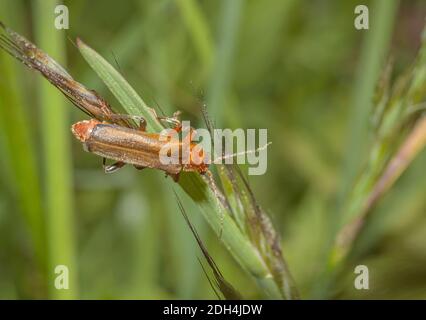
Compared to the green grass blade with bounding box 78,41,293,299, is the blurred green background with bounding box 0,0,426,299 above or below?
above

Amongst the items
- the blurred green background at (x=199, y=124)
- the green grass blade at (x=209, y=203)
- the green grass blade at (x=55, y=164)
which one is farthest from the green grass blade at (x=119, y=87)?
the green grass blade at (x=55, y=164)

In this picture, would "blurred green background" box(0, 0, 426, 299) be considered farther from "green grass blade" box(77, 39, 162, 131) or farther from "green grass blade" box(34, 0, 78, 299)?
"green grass blade" box(77, 39, 162, 131)

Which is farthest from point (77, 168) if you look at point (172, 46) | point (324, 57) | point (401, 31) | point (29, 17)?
point (401, 31)

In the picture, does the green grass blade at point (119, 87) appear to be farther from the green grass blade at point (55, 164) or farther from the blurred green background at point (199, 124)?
the green grass blade at point (55, 164)

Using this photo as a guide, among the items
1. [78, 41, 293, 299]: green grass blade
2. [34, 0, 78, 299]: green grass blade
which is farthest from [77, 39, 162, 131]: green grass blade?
[34, 0, 78, 299]: green grass blade
